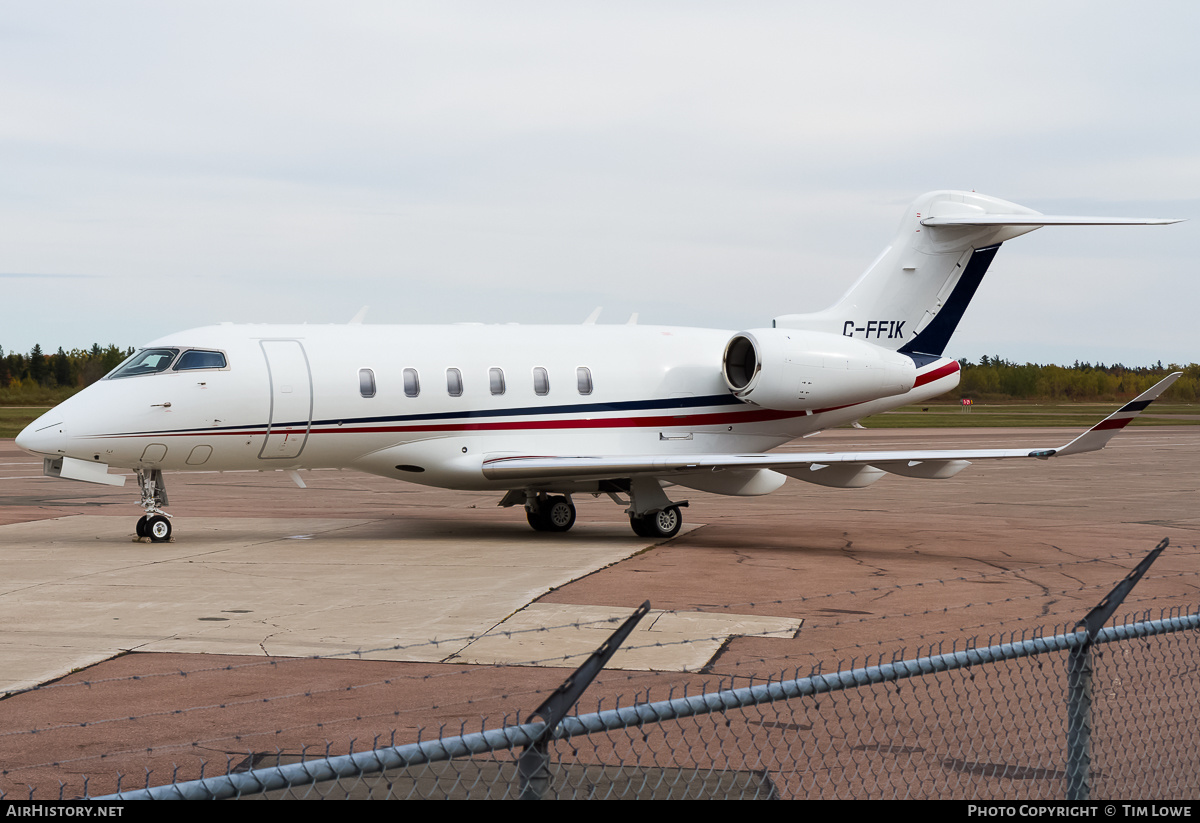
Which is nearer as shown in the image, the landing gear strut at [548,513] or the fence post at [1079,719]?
the fence post at [1079,719]

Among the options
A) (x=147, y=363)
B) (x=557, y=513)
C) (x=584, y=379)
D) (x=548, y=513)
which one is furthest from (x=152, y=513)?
(x=584, y=379)

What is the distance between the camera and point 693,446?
1878cm

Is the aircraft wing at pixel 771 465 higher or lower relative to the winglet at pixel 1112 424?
lower

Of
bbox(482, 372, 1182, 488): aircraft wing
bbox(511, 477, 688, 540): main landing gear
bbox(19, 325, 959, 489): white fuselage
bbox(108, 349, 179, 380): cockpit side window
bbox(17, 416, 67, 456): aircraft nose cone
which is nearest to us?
bbox(17, 416, 67, 456): aircraft nose cone

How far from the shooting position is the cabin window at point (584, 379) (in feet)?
59.0

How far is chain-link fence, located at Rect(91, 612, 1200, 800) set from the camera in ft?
16.6

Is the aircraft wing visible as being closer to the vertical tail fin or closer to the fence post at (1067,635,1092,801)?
the vertical tail fin

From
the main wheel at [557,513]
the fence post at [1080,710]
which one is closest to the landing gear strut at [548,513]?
the main wheel at [557,513]

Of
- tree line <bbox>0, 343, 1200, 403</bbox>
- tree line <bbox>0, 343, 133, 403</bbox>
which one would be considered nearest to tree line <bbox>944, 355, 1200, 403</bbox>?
tree line <bbox>0, 343, 1200, 403</bbox>

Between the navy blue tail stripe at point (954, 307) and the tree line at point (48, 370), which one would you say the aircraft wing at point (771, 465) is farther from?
the tree line at point (48, 370)

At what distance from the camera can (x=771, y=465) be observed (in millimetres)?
15867

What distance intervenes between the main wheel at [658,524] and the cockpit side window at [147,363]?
6.86m

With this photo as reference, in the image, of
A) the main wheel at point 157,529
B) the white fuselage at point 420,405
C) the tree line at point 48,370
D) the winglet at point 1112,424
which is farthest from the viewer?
the tree line at point 48,370

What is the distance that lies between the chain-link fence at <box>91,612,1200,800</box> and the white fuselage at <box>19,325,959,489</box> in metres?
9.58
